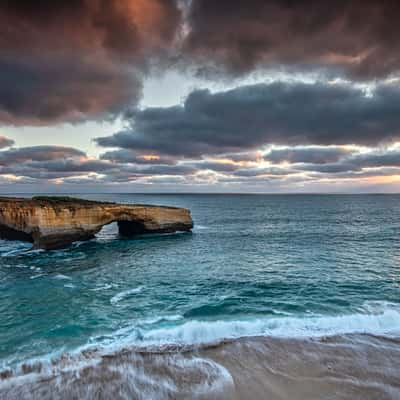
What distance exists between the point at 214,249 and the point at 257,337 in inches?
789

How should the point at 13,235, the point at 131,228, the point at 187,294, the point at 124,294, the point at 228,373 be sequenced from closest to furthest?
the point at 228,373, the point at 187,294, the point at 124,294, the point at 13,235, the point at 131,228

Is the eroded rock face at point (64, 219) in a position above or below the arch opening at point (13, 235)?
above

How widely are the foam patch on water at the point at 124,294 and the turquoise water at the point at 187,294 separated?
7cm

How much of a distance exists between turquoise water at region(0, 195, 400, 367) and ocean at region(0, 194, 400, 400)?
0.09 m

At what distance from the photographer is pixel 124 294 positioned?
18.8m

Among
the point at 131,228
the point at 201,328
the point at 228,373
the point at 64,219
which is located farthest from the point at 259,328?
the point at 131,228

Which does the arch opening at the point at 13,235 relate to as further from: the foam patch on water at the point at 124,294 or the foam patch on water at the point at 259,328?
the foam patch on water at the point at 259,328

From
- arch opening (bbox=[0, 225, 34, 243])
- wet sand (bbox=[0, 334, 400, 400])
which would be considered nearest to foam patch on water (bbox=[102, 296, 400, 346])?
wet sand (bbox=[0, 334, 400, 400])

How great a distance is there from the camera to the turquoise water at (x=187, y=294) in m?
13.7

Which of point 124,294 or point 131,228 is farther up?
point 131,228

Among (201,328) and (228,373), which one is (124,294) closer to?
(201,328)

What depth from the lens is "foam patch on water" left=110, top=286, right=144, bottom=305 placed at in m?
17.7

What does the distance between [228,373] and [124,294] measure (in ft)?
34.6

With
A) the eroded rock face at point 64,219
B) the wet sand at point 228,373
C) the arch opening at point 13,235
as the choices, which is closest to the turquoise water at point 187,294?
the wet sand at point 228,373
